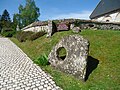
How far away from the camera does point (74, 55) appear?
779 centimetres

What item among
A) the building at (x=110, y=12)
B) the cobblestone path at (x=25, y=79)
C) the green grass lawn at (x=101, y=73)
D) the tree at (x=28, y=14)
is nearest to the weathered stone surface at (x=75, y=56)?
the green grass lawn at (x=101, y=73)

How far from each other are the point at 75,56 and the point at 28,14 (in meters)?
52.4

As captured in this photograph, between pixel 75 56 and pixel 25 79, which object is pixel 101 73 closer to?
pixel 75 56

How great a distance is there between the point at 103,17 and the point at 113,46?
74.5 ft

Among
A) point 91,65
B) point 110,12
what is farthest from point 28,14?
point 91,65

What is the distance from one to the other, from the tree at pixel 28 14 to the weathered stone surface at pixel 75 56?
168ft

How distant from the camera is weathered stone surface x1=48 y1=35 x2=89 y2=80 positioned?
7316 mm

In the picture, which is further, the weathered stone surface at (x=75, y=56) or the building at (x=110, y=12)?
the building at (x=110, y=12)

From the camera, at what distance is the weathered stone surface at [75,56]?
7316mm

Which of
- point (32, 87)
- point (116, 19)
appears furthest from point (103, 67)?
point (116, 19)

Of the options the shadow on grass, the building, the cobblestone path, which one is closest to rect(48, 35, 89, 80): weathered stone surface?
the shadow on grass

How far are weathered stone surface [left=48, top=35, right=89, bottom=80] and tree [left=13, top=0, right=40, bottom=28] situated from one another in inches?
2013

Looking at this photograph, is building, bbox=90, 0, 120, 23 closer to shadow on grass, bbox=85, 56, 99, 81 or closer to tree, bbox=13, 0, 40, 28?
shadow on grass, bbox=85, 56, 99, 81

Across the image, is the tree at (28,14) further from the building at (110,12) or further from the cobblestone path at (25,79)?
the cobblestone path at (25,79)
